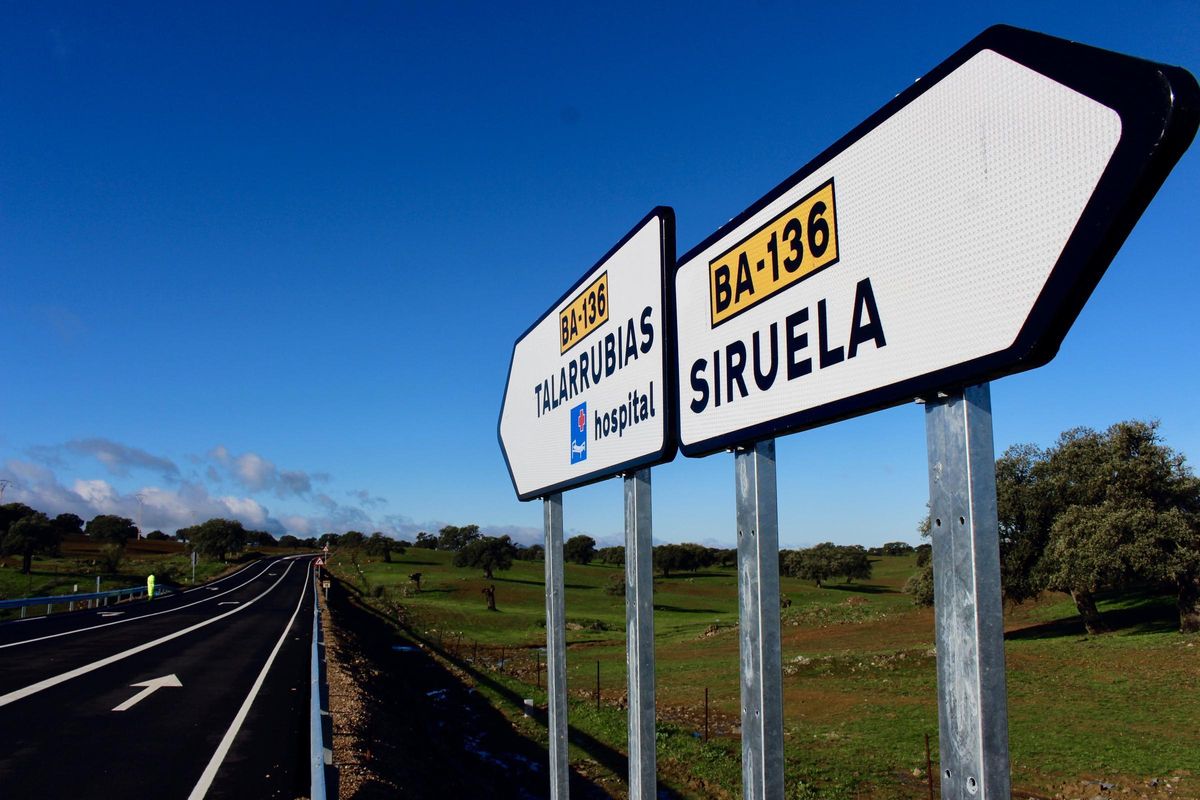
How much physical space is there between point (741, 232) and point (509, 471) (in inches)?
154

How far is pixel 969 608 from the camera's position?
1.87 meters

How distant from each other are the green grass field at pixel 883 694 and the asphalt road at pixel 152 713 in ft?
23.5

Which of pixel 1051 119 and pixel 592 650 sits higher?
pixel 1051 119

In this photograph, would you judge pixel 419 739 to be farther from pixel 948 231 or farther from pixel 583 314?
pixel 948 231

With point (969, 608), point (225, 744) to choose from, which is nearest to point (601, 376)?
point (969, 608)

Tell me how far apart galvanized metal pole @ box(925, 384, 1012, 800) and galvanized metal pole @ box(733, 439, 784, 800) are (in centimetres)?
75

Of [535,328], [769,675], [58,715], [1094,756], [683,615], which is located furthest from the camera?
[683,615]

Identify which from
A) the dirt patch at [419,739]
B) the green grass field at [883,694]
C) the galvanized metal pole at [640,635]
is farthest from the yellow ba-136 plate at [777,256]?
the green grass field at [883,694]

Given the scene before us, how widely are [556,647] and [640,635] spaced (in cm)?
149

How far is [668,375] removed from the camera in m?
3.57

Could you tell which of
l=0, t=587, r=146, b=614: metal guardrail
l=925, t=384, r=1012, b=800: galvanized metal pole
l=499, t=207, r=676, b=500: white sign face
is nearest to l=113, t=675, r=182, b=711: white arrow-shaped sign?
l=499, t=207, r=676, b=500: white sign face

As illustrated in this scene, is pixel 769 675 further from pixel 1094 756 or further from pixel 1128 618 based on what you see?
pixel 1128 618

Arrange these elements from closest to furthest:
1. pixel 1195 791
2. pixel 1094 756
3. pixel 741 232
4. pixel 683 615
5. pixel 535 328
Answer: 1. pixel 741 232
2. pixel 535 328
3. pixel 1195 791
4. pixel 1094 756
5. pixel 683 615

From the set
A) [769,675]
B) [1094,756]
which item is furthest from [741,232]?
[1094,756]
